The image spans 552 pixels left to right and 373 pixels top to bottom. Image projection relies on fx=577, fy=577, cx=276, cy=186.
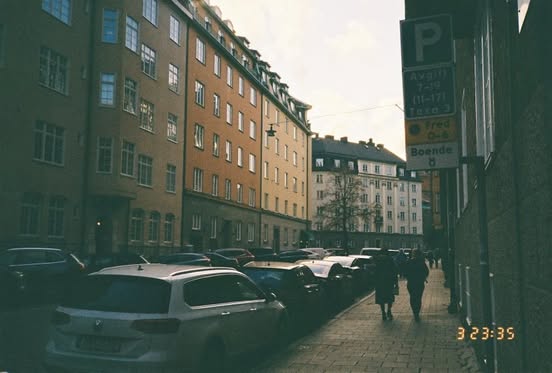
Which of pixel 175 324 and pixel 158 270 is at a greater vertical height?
pixel 158 270

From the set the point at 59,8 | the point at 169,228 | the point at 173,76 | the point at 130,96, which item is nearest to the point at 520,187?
the point at 59,8

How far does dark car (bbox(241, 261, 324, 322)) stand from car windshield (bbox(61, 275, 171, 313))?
19.3 ft

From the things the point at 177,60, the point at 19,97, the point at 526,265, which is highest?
the point at 177,60

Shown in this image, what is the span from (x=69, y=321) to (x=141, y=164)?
25764 mm

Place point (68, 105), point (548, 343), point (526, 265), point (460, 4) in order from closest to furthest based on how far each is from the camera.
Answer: point (548, 343) → point (526, 265) → point (460, 4) → point (68, 105)

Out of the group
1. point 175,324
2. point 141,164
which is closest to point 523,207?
point 175,324

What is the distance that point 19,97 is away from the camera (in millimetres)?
23812

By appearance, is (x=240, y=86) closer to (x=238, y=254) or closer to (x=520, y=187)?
(x=238, y=254)

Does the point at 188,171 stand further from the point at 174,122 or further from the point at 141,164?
the point at 141,164

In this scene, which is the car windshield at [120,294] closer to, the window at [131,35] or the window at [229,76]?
the window at [131,35]

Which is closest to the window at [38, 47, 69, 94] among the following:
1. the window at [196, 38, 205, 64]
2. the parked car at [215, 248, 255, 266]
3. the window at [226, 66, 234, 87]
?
the parked car at [215, 248, 255, 266]

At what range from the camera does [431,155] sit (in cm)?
592

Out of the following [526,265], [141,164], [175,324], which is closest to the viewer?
[526,265]

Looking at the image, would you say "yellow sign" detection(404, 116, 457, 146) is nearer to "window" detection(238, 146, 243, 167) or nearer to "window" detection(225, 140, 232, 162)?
"window" detection(225, 140, 232, 162)
